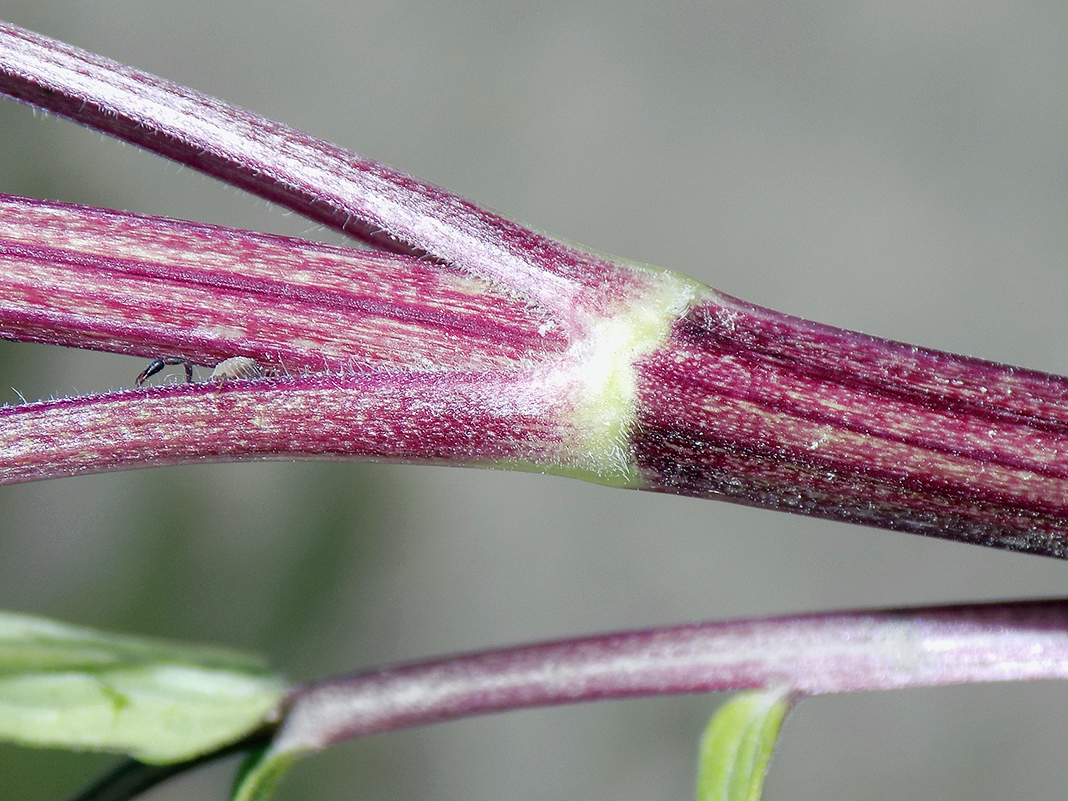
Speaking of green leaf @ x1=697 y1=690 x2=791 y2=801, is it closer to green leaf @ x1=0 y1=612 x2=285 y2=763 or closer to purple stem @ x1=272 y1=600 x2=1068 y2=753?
purple stem @ x1=272 y1=600 x2=1068 y2=753

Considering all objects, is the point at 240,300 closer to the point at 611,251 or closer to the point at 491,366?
the point at 491,366

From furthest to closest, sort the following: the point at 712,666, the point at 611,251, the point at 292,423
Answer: the point at 611,251
the point at 712,666
the point at 292,423

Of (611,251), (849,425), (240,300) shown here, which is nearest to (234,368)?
(240,300)

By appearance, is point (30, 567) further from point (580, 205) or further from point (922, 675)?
point (922, 675)

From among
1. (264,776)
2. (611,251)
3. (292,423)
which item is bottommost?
(264,776)

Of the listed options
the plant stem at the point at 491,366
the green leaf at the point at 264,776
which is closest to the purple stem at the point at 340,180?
the plant stem at the point at 491,366

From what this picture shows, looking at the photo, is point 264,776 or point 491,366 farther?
point 264,776

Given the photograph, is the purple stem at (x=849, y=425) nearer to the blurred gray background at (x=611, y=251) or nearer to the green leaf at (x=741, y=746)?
the green leaf at (x=741, y=746)
